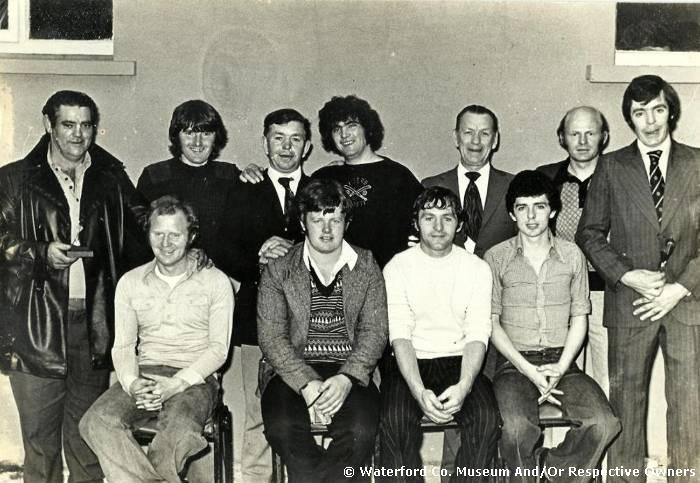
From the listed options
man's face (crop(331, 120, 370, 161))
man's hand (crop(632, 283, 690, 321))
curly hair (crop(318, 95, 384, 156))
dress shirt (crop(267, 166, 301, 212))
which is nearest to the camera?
man's hand (crop(632, 283, 690, 321))

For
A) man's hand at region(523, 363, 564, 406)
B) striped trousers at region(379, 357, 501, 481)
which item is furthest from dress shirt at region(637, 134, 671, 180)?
striped trousers at region(379, 357, 501, 481)

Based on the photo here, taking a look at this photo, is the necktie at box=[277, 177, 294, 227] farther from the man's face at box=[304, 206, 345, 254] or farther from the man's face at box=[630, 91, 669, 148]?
the man's face at box=[630, 91, 669, 148]

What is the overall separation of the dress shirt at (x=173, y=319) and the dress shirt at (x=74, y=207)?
1.43 ft

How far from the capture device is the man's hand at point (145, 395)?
3.05 m

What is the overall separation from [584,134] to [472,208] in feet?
2.16

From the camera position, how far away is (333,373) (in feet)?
10.4

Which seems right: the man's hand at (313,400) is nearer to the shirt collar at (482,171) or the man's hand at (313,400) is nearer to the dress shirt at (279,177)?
the dress shirt at (279,177)

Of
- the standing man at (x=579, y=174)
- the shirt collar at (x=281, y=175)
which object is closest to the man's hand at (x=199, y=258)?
the shirt collar at (x=281, y=175)

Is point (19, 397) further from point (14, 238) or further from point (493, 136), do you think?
point (493, 136)

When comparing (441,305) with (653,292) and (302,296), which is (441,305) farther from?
(653,292)

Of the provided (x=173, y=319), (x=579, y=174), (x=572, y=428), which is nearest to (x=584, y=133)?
(x=579, y=174)

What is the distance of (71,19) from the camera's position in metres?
3.96

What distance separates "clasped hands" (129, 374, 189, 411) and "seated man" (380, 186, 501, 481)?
88 cm

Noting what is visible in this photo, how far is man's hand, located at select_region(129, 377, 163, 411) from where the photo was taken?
305 cm
